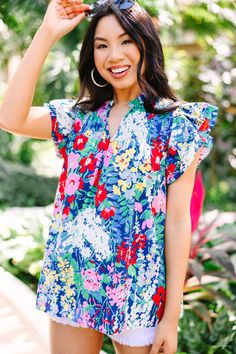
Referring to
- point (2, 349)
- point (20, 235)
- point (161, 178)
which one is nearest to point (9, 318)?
point (2, 349)

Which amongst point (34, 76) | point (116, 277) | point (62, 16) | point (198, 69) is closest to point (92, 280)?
point (116, 277)

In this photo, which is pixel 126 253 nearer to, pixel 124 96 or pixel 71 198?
pixel 71 198

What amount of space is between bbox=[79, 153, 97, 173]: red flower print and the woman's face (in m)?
0.23

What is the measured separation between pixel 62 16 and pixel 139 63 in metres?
0.29

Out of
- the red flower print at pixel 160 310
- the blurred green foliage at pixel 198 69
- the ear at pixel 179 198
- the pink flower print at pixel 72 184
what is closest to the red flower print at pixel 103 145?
the pink flower print at pixel 72 184

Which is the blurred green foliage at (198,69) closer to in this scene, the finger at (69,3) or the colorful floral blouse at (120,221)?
the finger at (69,3)

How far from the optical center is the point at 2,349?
3055mm

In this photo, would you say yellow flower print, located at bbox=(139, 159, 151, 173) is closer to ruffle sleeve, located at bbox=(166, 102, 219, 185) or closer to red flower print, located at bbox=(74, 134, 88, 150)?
ruffle sleeve, located at bbox=(166, 102, 219, 185)

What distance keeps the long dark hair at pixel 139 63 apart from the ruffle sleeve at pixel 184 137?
0.04 m

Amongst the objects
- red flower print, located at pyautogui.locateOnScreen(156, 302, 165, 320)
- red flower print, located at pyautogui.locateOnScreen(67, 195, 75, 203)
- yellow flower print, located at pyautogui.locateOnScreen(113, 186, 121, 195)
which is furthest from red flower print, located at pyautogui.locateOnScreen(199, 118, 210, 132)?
red flower print, located at pyautogui.locateOnScreen(156, 302, 165, 320)

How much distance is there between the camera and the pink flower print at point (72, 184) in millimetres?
1832

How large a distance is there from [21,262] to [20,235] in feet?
1.75

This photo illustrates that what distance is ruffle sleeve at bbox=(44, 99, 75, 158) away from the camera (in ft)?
6.37

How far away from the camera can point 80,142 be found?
1.88 meters
